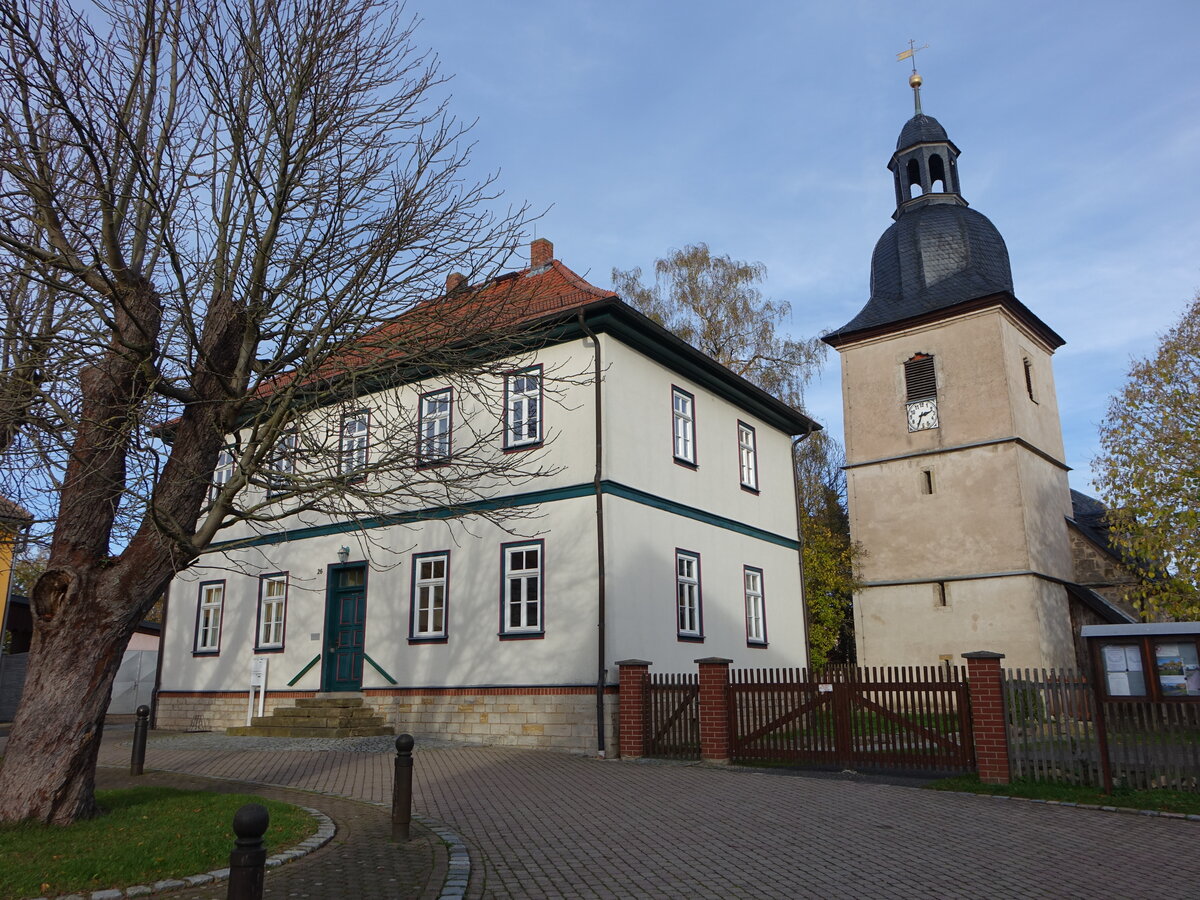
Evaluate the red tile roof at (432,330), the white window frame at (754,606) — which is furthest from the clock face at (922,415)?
the red tile roof at (432,330)

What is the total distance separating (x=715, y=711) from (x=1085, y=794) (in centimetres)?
488

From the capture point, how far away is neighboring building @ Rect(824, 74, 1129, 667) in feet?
91.3

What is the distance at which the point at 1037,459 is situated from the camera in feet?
96.8

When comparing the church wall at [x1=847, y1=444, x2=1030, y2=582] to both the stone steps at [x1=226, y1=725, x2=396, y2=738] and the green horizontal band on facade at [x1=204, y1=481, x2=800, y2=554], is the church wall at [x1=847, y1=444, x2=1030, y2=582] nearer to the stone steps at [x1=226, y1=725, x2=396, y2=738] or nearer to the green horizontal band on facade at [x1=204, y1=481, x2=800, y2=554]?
the green horizontal band on facade at [x1=204, y1=481, x2=800, y2=554]

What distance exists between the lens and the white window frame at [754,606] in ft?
64.5

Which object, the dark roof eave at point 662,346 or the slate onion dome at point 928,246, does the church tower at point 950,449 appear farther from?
the dark roof eave at point 662,346

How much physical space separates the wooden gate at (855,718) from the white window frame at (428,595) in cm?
570

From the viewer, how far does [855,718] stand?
12.6 m

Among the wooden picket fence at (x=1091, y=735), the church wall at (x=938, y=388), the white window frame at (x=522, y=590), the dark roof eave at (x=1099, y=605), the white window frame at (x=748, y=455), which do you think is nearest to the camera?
the wooden picket fence at (x=1091, y=735)

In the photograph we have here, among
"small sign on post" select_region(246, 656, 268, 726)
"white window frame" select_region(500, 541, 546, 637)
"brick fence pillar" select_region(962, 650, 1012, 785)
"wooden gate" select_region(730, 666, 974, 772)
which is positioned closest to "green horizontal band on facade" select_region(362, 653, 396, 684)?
"small sign on post" select_region(246, 656, 268, 726)

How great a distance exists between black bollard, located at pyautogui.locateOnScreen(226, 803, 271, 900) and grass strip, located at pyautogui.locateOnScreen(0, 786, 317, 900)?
229 centimetres

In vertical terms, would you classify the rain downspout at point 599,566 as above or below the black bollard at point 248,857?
above

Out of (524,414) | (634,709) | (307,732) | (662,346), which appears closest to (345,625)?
(307,732)

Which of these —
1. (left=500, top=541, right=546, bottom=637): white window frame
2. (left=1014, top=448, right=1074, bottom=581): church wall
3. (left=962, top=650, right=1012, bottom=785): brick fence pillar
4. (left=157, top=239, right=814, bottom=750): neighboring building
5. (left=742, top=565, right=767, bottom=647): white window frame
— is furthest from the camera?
(left=1014, top=448, right=1074, bottom=581): church wall
